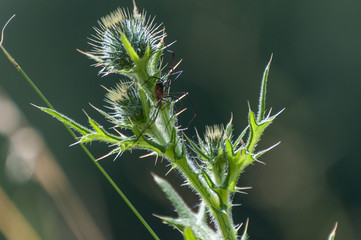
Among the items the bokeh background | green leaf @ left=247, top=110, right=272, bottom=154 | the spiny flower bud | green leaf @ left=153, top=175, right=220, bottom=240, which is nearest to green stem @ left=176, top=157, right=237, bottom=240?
green leaf @ left=153, top=175, right=220, bottom=240

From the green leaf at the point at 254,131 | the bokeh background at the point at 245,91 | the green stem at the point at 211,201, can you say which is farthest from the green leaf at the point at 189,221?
the bokeh background at the point at 245,91

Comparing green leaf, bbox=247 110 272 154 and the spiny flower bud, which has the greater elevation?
the spiny flower bud

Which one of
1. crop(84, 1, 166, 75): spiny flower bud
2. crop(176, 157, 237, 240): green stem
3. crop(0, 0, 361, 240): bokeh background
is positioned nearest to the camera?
crop(176, 157, 237, 240): green stem

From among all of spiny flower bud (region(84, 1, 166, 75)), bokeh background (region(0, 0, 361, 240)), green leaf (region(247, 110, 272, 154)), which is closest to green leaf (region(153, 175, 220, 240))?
green leaf (region(247, 110, 272, 154))

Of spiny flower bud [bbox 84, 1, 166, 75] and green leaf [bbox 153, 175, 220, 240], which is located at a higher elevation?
spiny flower bud [bbox 84, 1, 166, 75]

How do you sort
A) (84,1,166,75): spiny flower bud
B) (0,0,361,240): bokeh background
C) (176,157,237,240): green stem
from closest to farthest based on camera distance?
(176,157,237,240): green stem → (84,1,166,75): spiny flower bud → (0,0,361,240): bokeh background

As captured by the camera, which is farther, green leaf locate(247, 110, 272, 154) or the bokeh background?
the bokeh background

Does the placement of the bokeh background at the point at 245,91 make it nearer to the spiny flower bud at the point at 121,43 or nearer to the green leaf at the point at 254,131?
the spiny flower bud at the point at 121,43

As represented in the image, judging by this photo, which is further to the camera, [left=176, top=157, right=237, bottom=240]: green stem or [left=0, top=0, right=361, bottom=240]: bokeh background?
[left=0, top=0, right=361, bottom=240]: bokeh background

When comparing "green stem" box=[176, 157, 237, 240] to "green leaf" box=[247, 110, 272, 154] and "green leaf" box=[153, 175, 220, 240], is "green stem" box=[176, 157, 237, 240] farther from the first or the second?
"green leaf" box=[247, 110, 272, 154]
